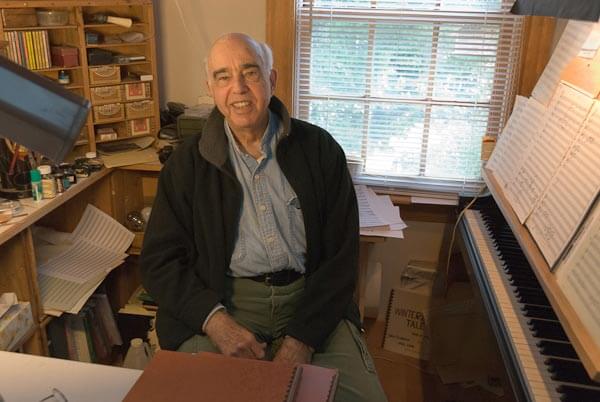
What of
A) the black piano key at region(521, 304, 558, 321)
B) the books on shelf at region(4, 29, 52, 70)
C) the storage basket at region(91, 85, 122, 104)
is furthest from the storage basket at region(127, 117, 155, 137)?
the black piano key at region(521, 304, 558, 321)

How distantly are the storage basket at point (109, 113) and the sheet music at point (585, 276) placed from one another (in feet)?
5.51

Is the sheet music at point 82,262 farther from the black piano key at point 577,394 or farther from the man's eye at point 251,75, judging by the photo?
the black piano key at point 577,394

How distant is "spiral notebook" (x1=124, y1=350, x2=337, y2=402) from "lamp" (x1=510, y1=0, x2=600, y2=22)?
1.20m

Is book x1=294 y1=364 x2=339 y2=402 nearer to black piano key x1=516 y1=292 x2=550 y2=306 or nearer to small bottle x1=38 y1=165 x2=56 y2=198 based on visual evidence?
black piano key x1=516 y1=292 x2=550 y2=306

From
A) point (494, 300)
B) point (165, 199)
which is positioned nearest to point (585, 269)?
point (494, 300)

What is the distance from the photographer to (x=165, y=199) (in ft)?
5.23

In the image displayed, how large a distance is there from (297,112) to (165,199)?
0.97 metres

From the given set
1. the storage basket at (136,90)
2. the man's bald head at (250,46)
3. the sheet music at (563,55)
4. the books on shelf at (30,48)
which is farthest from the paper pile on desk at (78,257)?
the sheet music at (563,55)

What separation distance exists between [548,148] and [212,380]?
3.84 feet

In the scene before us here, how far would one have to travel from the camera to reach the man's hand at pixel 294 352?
1.48m

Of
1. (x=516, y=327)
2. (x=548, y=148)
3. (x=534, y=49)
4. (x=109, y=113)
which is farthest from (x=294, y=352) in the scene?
(x=534, y=49)

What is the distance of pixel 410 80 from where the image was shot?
2285 mm

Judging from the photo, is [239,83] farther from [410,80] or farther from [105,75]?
[410,80]

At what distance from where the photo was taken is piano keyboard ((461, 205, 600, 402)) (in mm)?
1150
